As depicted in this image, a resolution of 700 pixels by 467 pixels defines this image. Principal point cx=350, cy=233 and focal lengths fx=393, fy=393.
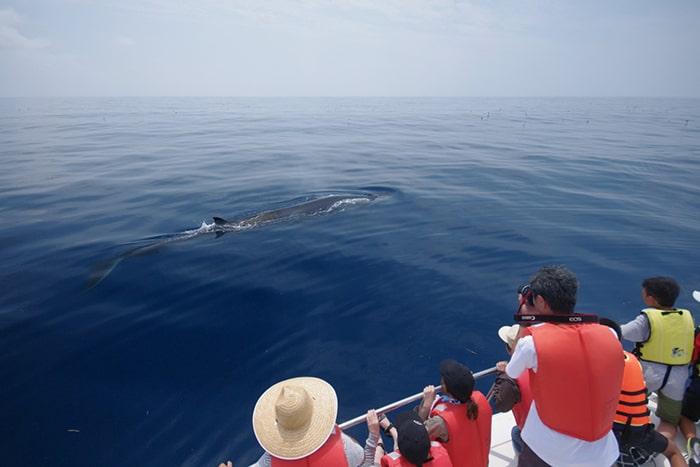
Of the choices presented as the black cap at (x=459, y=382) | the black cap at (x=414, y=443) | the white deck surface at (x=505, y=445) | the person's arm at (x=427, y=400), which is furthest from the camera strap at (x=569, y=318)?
the white deck surface at (x=505, y=445)

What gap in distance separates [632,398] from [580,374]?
1173 mm

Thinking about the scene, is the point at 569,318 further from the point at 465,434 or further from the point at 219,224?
the point at 219,224

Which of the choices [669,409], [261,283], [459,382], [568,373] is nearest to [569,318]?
[568,373]

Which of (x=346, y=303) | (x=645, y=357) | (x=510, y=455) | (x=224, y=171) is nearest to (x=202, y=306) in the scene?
(x=346, y=303)

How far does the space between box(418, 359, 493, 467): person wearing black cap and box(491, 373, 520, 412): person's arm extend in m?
0.22

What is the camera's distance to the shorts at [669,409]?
459 cm

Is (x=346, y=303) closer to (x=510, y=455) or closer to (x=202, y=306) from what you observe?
(x=202, y=306)

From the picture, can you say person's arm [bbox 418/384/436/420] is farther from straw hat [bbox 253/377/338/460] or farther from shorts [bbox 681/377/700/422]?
shorts [bbox 681/377/700/422]

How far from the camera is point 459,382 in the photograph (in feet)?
11.6

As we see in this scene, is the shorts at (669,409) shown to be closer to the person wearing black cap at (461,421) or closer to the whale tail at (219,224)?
the person wearing black cap at (461,421)

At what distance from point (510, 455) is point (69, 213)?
1705 cm

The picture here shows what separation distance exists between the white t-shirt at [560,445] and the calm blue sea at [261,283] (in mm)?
3118

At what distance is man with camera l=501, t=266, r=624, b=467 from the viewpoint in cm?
302

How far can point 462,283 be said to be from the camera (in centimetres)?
966
